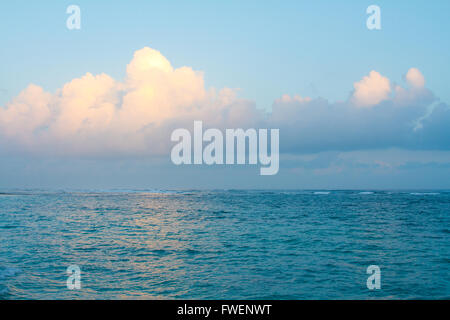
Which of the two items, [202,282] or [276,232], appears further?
[276,232]

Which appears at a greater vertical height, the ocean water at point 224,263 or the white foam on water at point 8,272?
the white foam on water at point 8,272

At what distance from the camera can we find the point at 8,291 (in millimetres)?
17562

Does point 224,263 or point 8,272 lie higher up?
point 8,272

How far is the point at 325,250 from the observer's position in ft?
93.7

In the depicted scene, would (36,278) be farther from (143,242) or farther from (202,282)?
(143,242)

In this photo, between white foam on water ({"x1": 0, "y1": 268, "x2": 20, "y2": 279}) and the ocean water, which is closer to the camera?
the ocean water

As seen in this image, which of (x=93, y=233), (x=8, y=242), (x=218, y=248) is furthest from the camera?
(x=93, y=233)

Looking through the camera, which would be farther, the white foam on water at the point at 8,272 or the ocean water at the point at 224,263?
the white foam on water at the point at 8,272

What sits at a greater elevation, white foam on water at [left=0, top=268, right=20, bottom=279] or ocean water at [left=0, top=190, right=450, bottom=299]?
white foam on water at [left=0, top=268, right=20, bottom=279]

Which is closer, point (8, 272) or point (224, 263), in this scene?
point (8, 272)

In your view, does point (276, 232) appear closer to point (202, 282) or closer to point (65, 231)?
point (202, 282)

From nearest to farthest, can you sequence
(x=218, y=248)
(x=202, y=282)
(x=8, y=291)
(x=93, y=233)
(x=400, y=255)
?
1. (x=8, y=291)
2. (x=202, y=282)
3. (x=400, y=255)
4. (x=218, y=248)
5. (x=93, y=233)
